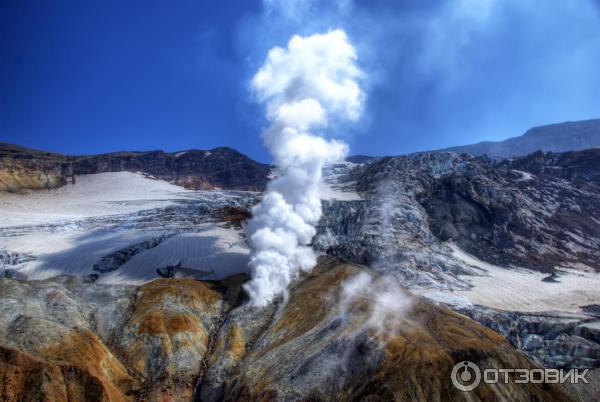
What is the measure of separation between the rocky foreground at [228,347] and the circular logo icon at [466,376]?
1.67 feet

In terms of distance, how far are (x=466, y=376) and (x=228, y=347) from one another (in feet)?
83.7

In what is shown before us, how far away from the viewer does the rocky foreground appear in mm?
30844

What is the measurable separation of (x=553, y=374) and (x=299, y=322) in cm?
2604

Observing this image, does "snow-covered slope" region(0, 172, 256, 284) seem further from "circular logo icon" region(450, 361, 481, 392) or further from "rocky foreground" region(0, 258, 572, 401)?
"circular logo icon" region(450, 361, 481, 392)

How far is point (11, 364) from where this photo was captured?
1198 inches

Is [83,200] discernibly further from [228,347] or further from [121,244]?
[228,347]

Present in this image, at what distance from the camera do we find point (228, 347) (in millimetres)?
43438

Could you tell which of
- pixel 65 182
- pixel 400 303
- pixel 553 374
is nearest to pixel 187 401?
pixel 400 303

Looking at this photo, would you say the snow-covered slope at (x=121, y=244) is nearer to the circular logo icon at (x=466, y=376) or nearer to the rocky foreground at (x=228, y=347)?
the rocky foreground at (x=228, y=347)

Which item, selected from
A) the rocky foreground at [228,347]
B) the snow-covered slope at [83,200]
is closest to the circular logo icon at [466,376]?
the rocky foreground at [228,347]

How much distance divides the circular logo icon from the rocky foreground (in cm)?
51

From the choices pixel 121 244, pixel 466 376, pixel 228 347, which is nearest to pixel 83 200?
pixel 121 244

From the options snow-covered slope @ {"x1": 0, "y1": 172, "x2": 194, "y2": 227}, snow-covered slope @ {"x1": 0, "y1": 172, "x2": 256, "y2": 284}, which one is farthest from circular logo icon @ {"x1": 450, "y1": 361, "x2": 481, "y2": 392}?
snow-covered slope @ {"x1": 0, "y1": 172, "x2": 194, "y2": 227}

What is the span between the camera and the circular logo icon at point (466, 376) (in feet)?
98.0
